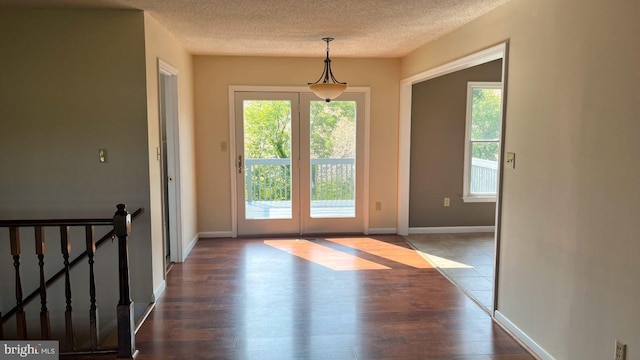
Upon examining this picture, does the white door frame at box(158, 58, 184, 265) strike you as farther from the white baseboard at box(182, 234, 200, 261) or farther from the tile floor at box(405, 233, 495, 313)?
the tile floor at box(405, 233, 495, 313)

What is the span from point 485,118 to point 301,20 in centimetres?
327

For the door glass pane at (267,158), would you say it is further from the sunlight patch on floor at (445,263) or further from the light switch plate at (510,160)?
the light switch plate at (510,160)

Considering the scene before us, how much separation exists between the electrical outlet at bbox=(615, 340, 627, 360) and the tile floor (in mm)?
1267

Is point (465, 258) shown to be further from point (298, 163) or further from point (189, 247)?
point (189, 247)

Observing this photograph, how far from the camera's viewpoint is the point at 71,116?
3.32 meters

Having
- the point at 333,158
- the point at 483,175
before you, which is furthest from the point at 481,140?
the point at 333,158

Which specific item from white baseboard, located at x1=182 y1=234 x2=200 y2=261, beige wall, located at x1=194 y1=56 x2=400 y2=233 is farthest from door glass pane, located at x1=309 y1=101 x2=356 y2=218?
white baseboard, located at x1=182 y1=234 x2=200 y2=261

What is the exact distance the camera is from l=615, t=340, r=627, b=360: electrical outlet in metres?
1.99

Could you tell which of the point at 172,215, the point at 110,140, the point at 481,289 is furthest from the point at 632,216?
the point at 172,215

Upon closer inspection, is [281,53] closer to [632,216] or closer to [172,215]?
[172,215]

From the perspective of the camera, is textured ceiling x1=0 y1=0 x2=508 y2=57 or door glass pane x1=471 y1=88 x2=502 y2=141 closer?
textured ceiling x1=0 y1=0 x2=508 y2=57

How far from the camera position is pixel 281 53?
5109mm

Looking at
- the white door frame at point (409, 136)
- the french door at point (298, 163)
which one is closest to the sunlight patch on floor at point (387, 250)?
the french door at point (298, 163)

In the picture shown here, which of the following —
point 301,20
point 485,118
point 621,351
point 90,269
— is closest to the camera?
point 621,351
